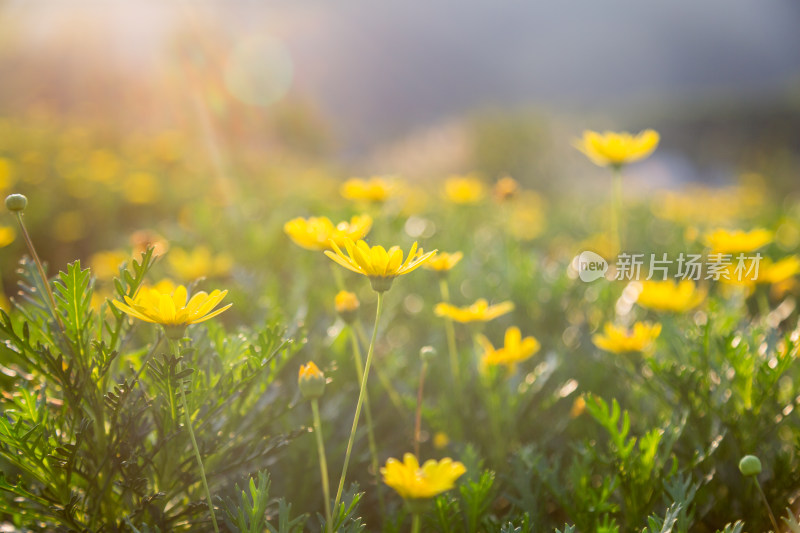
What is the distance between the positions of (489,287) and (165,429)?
46.4 inches

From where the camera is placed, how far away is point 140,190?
3.17m

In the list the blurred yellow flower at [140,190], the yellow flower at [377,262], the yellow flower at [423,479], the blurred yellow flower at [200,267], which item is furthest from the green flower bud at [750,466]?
the blurred yellow flower at [140,190]

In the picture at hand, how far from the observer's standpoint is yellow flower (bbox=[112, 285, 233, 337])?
725 mm

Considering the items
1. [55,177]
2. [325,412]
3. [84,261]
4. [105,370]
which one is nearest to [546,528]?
[325,412]

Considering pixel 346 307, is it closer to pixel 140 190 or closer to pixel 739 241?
pixel 739 241

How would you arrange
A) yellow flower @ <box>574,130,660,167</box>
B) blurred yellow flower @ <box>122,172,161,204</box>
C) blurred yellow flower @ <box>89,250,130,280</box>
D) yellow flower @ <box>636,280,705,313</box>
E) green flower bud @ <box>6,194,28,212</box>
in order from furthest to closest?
blurred yellow flower @ <box>122,172,161,204</box> < blurred yellow flower @ <box>89,250,130,280</box> < yellow flower @ <box>574,130,660,167</box> < yellow flower @ <box>636,280,705,313</box> < green flower bud @ <box>6,194,28,212</box>

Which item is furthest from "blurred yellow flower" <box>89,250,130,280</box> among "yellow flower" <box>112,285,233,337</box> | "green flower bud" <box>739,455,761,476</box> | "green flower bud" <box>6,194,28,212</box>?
"green flower bud" <box>739,455,761,476</box>

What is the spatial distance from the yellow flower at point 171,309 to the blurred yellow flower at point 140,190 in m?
2.51

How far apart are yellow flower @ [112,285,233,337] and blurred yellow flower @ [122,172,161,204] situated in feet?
8.23

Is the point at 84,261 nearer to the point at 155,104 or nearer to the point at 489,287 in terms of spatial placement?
the point at 489,287

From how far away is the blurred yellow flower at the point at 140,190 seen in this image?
3088mm

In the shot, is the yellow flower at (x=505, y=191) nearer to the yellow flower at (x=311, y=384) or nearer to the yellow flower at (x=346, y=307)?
the yellow flower at (x=346, y=307)

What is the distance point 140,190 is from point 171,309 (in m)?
2.72

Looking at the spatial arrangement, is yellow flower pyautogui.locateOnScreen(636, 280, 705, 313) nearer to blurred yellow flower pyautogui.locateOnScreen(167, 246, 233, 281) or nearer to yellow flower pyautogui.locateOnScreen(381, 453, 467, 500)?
yellow flower pyautogui.locateOnScreen(381, 453, 467, 500)
